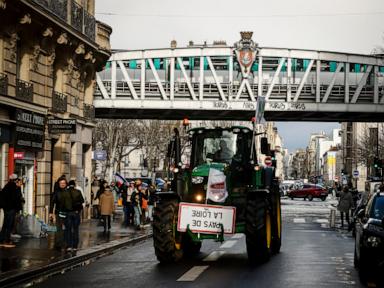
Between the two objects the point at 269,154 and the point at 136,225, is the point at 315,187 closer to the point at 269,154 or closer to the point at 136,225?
the point at 136,225

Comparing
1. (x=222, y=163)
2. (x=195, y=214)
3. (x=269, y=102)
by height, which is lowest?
(x=195, y=214)

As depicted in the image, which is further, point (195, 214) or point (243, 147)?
point (243, 147)

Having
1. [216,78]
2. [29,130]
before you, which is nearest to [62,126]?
[29,130]

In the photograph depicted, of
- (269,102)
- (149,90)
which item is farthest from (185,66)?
(269,102)

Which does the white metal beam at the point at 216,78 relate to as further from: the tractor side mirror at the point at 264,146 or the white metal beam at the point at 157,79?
the tractor side mirror at the point at 264,146

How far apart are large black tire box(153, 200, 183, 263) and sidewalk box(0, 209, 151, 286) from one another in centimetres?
223

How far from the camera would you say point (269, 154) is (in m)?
16.8

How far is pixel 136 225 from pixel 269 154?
13.0 metres

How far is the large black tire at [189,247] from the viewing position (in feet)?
56.7

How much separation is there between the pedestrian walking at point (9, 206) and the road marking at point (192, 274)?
21.2 ft

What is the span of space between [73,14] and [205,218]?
16826 mm

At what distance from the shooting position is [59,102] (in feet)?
95.2

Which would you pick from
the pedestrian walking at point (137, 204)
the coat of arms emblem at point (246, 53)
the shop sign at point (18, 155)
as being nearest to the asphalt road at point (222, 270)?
the shop sign at point (18, 155)

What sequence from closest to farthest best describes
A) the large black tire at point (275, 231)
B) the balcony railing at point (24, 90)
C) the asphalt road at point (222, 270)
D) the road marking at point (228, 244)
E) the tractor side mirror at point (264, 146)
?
the asphalt road at point (222, 270) < the tractor side mirror at point (264, 146) < the large black tire at point (275, 231) < the road marking at point (228, 244) < the balcony railing at point (24, 90)
